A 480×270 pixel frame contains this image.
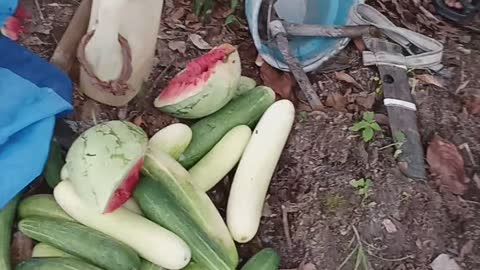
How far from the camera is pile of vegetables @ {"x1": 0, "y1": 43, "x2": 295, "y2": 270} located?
5.74ft

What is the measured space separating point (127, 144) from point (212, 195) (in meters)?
0.31

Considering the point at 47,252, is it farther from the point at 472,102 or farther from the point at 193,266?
the point at 472,102

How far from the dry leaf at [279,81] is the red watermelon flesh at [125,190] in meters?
0.51

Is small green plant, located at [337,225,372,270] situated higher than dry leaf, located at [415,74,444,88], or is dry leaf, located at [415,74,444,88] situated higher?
dry leaf, located at [415,74,444,88]

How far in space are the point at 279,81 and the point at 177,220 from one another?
572 mm

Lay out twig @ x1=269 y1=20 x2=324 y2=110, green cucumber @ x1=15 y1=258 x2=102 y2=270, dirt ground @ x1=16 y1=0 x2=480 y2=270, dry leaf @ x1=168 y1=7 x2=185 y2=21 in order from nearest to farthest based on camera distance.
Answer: green cucumber @ x1=15 y1=258 x2=102 y2=270
dirt ground @ x1=16 y1=0 x2=480 y2=270
twig @ x1=269 y1=20 x2=324 y2=110
dry leaf @ x1=168 y1=7 x2=185 y2=21

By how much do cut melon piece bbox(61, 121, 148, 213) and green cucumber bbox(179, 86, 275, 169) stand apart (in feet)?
0.61

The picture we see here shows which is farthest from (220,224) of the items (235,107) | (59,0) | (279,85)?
(59,0)

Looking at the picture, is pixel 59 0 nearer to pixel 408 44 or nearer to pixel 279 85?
pixel 279 85

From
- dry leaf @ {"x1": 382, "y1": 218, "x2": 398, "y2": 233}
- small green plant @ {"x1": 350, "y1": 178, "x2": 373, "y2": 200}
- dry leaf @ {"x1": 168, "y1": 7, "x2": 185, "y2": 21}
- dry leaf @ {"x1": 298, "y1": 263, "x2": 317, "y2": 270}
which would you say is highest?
dry leaf @ {"x1": 168, "y1": 7, "x2": 185, "y2": 21}

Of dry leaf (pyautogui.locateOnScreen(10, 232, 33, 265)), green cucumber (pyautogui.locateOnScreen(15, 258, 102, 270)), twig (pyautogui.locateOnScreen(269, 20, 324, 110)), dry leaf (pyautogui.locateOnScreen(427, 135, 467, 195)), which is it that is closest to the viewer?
green cucumber (pyautogui.locateOnScreen(15, 258, 102, 270))

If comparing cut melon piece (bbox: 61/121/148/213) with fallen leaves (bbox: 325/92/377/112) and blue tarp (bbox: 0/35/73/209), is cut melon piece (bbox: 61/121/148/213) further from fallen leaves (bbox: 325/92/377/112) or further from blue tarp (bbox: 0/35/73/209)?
fallen leaves (bbox: 325/92/377/112)

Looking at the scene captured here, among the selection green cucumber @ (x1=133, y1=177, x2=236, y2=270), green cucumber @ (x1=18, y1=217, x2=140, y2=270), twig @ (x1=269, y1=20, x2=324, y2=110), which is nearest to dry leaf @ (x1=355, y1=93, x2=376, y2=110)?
twig @ (x1=269, y1=20, x2=324, y2=110)

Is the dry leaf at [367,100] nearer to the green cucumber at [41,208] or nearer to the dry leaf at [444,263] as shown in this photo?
the dry leaf at [444,263]
